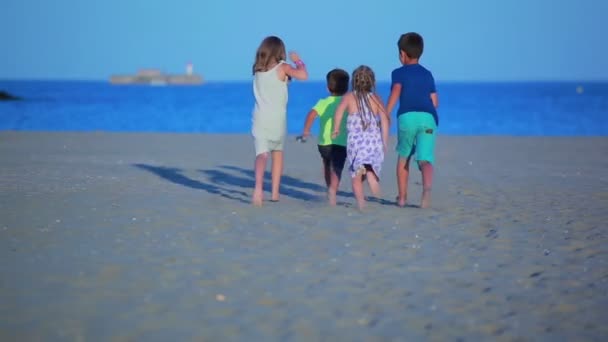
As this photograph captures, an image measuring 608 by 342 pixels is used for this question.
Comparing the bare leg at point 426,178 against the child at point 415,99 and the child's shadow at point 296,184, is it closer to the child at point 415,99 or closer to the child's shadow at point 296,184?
the child at point 415,99

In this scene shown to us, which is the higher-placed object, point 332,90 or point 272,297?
point 332,90

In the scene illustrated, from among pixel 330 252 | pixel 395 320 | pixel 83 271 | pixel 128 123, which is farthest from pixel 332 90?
pixel 128 123

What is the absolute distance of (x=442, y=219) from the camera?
731 centimetres

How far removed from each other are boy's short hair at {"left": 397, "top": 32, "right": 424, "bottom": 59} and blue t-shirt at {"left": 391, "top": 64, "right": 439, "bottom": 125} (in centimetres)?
13

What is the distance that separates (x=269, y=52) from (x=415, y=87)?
A: 146 centimetres

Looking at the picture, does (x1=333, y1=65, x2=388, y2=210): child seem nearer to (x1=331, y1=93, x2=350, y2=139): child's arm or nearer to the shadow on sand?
(x1=331, y1=93, x2=350, y2=139): child's arm

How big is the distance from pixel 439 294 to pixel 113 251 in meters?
2.42

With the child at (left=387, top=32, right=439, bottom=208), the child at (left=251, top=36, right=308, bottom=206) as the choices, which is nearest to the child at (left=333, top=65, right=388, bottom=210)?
the child at (left=387, top=32, right=439, bottom=208)

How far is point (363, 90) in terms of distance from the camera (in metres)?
7.74

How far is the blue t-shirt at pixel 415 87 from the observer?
760 cm

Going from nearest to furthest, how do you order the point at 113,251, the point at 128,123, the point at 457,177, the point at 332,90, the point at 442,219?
the point at 113,251
the point at 442,219
the point at 332,90
the point at 457,177
the point at 128,123

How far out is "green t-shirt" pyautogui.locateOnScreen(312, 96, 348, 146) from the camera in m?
8.08

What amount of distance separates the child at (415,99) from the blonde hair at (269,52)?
1.16 metres

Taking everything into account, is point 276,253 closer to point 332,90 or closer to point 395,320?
point 395,320
